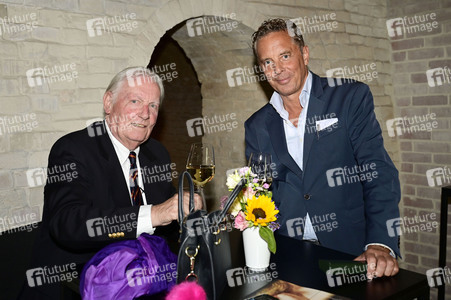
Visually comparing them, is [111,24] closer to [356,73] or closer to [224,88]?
[224,88]

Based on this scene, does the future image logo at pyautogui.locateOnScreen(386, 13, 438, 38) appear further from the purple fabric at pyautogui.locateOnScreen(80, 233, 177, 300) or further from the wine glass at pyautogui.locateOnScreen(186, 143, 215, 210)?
the purple fabric at pyautogui.locateOnScreen(80, 233, 177, 300)

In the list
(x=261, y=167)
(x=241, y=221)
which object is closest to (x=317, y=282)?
(x=241, y=221)

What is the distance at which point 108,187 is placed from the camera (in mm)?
1828

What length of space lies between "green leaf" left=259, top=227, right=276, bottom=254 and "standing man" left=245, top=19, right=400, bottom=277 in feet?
1.96

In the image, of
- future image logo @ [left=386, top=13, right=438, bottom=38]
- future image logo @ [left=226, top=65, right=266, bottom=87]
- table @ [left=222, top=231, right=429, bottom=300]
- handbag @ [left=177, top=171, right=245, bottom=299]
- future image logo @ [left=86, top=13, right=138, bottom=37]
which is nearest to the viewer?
handbag @ [left=177, top=171, right=245, bottom=299]

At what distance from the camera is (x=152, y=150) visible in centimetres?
217

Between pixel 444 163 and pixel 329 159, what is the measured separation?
228cm

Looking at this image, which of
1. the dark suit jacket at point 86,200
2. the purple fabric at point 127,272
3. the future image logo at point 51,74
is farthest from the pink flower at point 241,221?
the future image logo at point 51,74

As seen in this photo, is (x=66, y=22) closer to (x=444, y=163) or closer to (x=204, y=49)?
(x=204, y=49)

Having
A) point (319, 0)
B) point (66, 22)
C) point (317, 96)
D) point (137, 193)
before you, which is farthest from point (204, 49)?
point (137, 193)

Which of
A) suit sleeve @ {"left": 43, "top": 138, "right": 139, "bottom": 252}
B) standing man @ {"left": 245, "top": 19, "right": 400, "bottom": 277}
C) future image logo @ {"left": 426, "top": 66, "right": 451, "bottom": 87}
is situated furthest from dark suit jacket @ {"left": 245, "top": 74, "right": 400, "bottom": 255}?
future image logo @ {"left": 426, "top": 66, "right": 451, "bottom": 87}

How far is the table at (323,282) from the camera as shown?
4.09ft

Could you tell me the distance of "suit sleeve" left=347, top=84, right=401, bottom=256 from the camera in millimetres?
1656

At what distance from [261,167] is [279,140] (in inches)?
24.5
